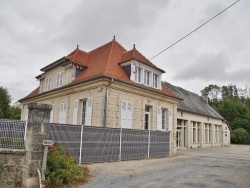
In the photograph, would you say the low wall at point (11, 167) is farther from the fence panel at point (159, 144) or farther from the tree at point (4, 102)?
the tree at point (4, 102)

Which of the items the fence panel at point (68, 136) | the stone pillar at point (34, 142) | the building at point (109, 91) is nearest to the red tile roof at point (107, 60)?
the building at point (109, 91)

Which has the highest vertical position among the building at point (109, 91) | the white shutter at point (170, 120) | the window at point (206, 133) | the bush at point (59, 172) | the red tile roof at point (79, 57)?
the red tile roof at point (79, 57)

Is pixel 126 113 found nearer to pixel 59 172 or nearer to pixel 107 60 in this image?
pixel 107 60

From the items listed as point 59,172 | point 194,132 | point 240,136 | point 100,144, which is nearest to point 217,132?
point 194,132

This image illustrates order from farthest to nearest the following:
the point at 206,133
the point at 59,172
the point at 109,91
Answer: the point at 206,133 < the point at 109,91 < the point at 59,172

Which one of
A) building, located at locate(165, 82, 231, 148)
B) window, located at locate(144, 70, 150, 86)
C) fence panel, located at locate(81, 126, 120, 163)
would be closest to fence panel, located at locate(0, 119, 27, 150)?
fence panel, located at locate(81, 126, 120, 163)

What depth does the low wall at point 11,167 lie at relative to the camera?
6.73m

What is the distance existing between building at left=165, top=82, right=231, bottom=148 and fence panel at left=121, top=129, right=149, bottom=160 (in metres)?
10.8

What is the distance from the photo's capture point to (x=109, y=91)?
48.1 feet

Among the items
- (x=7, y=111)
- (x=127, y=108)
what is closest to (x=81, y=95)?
(x=127, y=108)

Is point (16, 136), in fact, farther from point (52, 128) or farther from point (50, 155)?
point (52, 128)

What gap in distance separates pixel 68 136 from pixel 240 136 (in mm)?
39437

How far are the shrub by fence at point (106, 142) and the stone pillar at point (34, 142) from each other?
101 inches

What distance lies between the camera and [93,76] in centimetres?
1495
